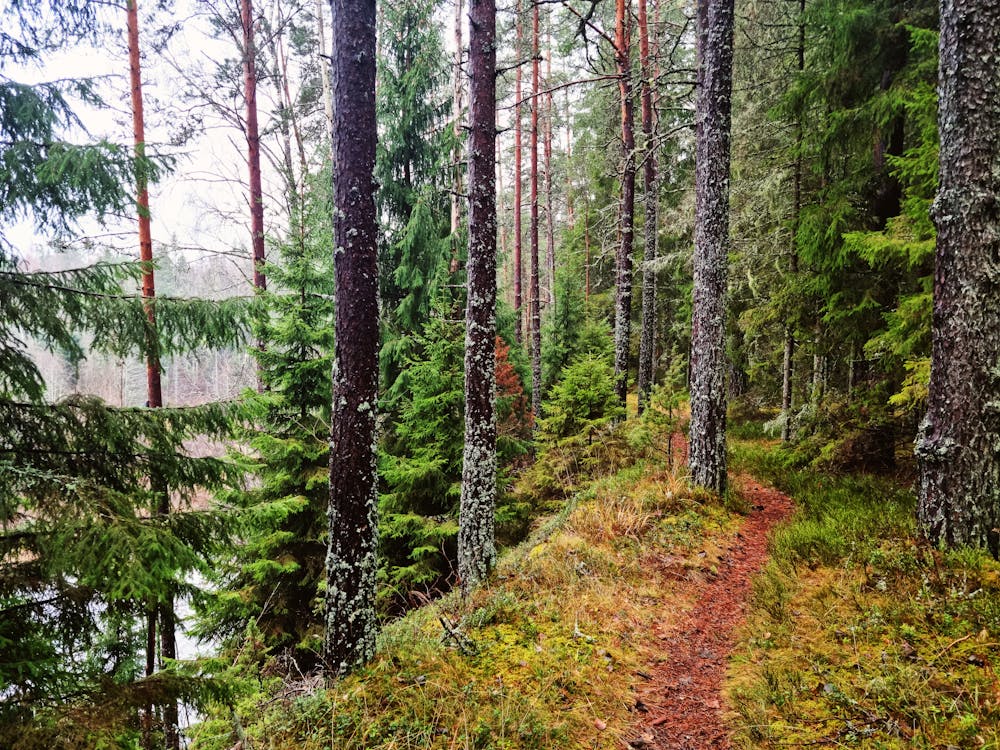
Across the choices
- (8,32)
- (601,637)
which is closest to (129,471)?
(8,32)

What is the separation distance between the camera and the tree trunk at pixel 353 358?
189 inches

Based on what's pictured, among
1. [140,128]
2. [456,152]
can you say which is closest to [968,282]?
[456,152]

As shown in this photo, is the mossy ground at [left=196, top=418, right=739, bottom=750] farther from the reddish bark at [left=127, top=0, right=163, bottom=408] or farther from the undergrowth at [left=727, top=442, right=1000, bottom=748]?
the reddish bark at [left=127, top=0, right=163, bottom=408]

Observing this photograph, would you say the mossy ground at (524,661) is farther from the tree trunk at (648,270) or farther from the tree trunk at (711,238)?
the tree trunk at (648,270)

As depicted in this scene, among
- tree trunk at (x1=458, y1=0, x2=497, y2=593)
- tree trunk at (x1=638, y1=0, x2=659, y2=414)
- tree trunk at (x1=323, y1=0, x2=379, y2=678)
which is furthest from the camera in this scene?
tree trunk at (x1=638, y1=0, x2=659, y2=414)

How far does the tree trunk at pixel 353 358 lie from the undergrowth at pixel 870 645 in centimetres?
352

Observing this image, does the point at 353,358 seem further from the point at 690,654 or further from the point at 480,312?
the point at 690,654

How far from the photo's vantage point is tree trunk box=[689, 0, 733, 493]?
8.12m

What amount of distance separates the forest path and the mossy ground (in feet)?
0.51

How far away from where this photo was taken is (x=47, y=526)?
130 inches

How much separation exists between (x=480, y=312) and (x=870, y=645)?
5483 mm

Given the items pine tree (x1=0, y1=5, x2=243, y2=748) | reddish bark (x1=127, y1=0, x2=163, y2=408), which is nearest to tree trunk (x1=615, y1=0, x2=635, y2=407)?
pine tree (x1=0, y1=5, x2=243, y2=748)

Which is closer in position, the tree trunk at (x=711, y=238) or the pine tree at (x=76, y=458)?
the pine tree at (x=76, y=458)

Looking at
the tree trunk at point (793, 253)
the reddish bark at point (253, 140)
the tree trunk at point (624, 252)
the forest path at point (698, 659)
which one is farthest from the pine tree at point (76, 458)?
the tree trunk at point (793, 253)
